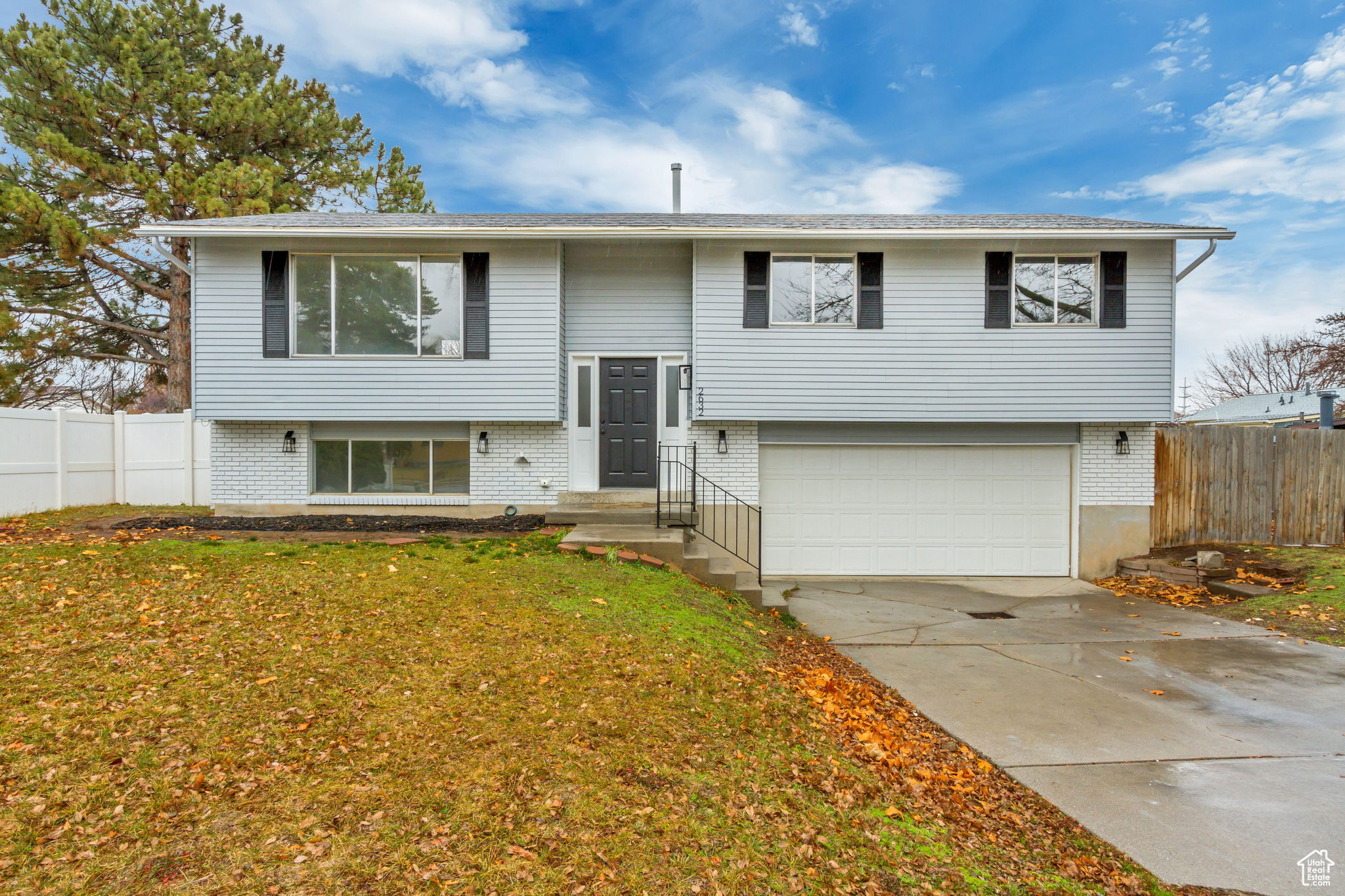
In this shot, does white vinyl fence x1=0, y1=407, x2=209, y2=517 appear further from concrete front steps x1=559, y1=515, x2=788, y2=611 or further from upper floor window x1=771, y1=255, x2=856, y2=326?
upper floor window x1=771, y1=255, x2=856, y2=326

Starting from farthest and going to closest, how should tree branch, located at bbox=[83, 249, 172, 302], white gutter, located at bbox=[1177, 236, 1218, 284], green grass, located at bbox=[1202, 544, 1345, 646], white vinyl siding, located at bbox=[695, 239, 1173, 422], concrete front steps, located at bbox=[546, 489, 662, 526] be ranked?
tree branch, located at bbox=[83, 249, 172, 302]
white vinyl siding, located at bbox=[695, 239, 1173, 422]
white gutter, located at bbox=[1177, 236, 1218, 284]
concrete front steps, located at bbox=[546, 489, 662, 526]
green grass, located at bbox=[1202, 544, 1345, 646]

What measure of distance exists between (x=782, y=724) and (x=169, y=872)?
9.26 ft

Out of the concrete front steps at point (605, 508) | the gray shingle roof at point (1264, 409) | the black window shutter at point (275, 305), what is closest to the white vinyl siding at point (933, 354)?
the concrete front steps at point (605, 508)

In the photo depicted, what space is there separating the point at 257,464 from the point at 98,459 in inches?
159

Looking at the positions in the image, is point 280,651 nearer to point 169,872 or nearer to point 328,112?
point 169,872

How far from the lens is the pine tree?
12680 mm

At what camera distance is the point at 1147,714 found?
451cm

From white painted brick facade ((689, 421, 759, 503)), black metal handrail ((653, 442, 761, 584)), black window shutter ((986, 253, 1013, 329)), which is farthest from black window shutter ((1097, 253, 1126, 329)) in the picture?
black metal handrail ((653, 442, 761, 584))

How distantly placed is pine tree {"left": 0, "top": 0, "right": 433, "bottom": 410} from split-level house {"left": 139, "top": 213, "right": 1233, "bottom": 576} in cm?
545

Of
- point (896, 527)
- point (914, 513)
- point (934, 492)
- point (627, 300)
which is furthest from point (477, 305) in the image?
point (934, 492)

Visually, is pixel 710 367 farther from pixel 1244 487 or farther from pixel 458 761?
pixel 1244 487

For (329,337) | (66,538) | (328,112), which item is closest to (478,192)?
(328,112)

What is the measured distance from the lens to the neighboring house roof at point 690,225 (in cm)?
864

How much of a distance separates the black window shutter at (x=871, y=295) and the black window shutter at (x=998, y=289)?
152 centimetres
